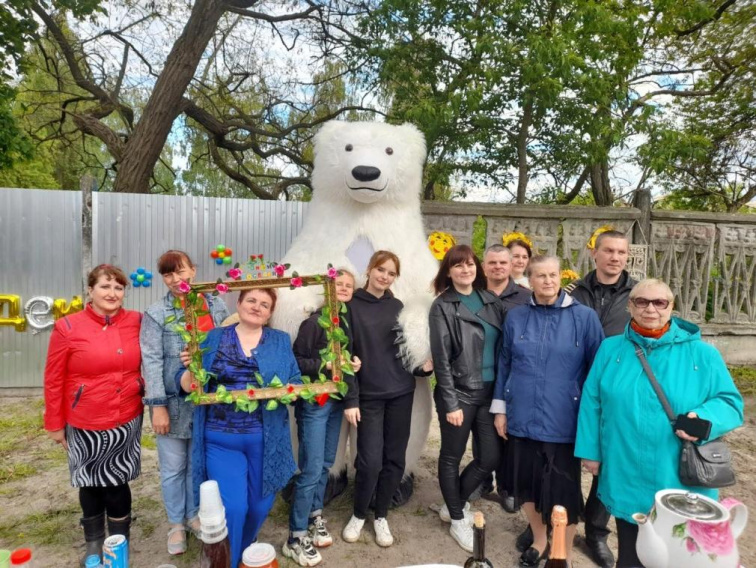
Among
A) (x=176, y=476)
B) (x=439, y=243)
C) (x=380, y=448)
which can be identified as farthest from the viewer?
(x=439, y=243)

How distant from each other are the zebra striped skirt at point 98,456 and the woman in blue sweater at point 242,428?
0.39 m

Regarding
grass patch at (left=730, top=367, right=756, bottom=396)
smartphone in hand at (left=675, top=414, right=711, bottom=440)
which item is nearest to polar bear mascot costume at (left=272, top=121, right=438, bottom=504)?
smartphone in hand at (left=675, top=414, right=711, bottom=440)

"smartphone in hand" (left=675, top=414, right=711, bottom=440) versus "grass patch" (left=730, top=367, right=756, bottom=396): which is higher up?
"smartphone in hand" (left=675, top=414, right=711, bottom=440)

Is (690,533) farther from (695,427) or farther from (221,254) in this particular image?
(221,254)

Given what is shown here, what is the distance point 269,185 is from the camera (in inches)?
418

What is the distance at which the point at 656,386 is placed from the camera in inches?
68.9

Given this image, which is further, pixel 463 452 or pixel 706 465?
pixel 463 452

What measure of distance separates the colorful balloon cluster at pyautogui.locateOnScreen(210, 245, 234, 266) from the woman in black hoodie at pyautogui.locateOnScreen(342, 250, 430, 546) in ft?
9.80

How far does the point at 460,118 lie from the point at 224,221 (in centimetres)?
332

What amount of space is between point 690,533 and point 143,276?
4795mm

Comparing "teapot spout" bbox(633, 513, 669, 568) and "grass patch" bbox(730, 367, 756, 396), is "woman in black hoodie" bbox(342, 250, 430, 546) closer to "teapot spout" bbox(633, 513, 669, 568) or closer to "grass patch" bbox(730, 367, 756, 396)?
"teapot spout" bbox(633, 513, 669, 568)

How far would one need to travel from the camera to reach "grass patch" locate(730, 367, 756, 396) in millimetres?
5352

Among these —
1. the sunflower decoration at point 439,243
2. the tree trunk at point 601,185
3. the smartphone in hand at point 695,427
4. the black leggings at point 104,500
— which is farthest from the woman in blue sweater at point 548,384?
the tree trunk at point 601,185

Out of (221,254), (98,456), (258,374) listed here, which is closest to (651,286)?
(258,374)
